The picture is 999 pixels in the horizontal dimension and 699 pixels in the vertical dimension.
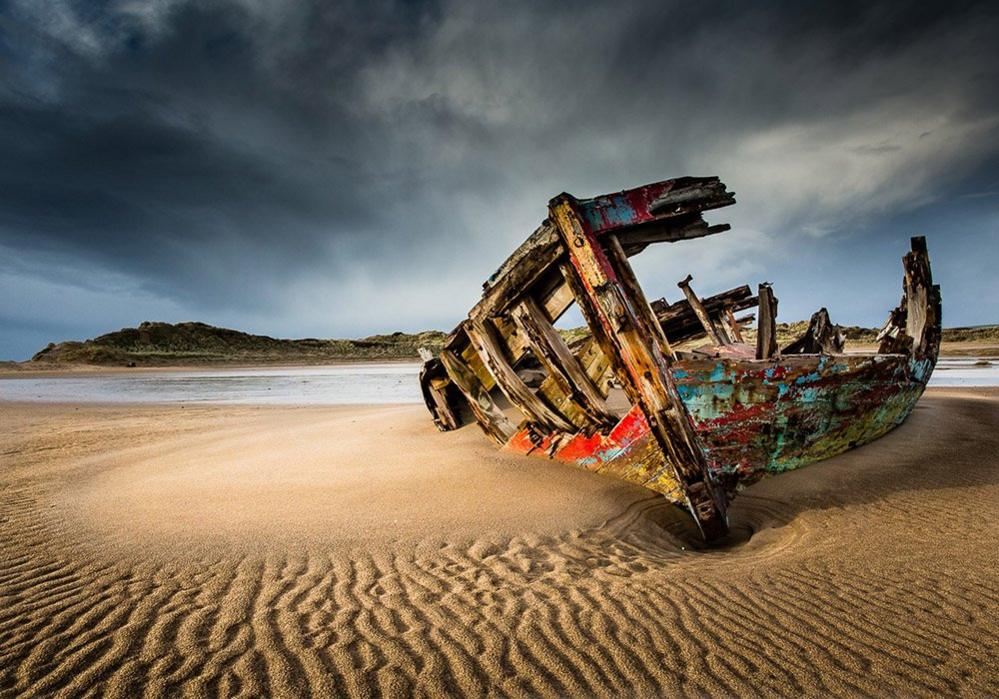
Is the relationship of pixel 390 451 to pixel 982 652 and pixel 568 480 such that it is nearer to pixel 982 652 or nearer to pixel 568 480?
pixel 568 480

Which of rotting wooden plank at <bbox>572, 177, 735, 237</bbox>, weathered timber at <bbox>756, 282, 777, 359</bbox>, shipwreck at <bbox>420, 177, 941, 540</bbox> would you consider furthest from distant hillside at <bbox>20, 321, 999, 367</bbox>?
rotting wooden plank at <bbox>572, 177, 735, 237</bbox>

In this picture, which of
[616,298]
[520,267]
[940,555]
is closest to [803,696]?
[940,555]

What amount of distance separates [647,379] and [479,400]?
9.74 ft

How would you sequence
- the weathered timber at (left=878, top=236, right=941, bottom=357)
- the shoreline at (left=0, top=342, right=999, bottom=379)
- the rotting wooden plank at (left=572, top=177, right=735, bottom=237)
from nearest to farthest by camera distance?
the rotting wooden plank at (left=572, top=177, right=735, bottom=237), the weathered timber at (left=878, top=236, right=941, bottom=357), the shoreline at (left=0, top=342, right=999, bottom=379)

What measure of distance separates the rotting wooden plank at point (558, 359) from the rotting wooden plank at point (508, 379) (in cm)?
43

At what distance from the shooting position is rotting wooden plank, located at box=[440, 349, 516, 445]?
6051 mm

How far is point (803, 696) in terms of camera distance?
1886mm

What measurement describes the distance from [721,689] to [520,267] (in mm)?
3501

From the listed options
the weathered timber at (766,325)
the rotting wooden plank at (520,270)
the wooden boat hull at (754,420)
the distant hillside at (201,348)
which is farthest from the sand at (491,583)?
the distant hillside at (201,348)

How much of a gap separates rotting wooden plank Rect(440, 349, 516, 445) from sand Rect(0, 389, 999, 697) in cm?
90

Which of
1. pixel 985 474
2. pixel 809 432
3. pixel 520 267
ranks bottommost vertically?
pixel 985 474

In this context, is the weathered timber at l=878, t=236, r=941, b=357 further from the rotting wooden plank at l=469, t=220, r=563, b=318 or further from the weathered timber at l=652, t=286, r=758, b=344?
→ the rotting wooden plank at l=469, t=220, r=563, b=318

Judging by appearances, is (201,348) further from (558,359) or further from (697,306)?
(558,359)

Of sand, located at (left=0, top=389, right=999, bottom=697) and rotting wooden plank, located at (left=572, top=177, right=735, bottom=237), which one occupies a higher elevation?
rotting wooden plank, located at (left=572, top=177, right=735, bottom=237)
